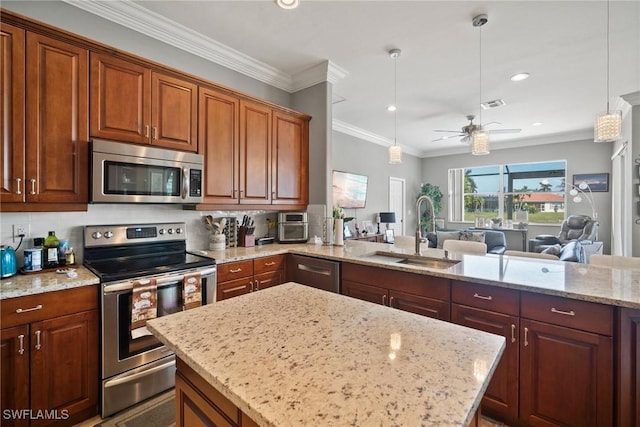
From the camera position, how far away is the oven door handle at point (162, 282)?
1831 mm

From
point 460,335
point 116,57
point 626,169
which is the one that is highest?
point 116,57

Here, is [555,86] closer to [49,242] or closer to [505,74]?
[505,74]

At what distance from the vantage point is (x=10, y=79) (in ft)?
5.73

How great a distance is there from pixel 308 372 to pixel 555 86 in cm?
499

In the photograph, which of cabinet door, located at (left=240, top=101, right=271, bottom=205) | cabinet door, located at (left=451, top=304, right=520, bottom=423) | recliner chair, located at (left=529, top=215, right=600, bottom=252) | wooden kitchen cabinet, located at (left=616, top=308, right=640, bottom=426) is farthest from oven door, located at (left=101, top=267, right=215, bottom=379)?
recliner chair, located at (left=529, top=215, right=600, bottom=252)

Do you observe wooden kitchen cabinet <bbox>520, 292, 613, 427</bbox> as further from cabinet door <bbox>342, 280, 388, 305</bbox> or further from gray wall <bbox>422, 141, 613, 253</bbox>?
gray wall <bbox>422, 141, 613, 253</bbox>

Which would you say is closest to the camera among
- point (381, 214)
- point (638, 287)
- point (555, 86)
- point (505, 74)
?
point (638, 287)

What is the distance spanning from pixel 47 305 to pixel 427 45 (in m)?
3.67

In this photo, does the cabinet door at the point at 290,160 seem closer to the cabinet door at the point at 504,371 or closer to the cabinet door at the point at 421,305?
the cabinet door at the point at 421,305

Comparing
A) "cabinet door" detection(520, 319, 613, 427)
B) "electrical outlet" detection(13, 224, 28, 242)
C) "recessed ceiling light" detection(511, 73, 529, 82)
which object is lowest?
"cabinet door" detection(520, 319, 613, 427)

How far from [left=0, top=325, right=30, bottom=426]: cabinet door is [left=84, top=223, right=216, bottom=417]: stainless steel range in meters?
0.34

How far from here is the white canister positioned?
189 centimetres

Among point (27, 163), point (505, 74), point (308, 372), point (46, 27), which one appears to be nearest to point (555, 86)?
point (505, 74)

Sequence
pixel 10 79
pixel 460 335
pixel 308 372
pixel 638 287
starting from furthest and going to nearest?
pixel 10 79 < pixel 638 287 < pixel 460 335 < pixel 308 372
